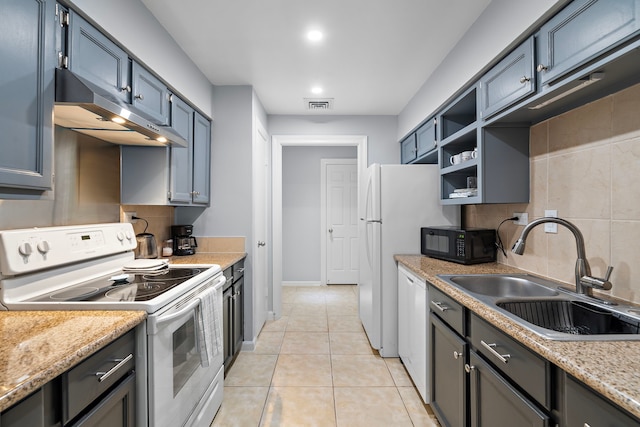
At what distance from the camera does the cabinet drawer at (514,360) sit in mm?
918

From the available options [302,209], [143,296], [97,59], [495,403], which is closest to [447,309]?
[495,403]

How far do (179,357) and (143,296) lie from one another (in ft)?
1.16

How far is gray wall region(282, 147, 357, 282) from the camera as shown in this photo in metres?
5.18

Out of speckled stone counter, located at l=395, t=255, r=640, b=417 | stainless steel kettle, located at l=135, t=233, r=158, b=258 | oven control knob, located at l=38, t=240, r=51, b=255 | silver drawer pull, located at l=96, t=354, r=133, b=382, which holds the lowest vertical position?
silver drawer pull, located at l=96, t=354, r=133, b=382

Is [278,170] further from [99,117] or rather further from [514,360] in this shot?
[514,360]

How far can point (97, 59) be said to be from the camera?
4.81ft

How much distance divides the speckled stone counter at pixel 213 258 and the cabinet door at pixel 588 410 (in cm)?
189

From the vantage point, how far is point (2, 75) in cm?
99

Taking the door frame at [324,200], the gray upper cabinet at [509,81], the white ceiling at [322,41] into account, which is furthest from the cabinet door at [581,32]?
the door frame at [324,200]

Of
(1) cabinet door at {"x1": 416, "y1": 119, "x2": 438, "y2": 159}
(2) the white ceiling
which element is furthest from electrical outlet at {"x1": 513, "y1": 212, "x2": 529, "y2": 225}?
(2) the white ceiling

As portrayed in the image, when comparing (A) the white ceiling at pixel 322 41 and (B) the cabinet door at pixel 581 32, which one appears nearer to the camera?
(B) the cabinet door at pixel 581 32

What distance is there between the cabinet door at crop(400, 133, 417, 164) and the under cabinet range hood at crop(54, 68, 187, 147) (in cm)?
224

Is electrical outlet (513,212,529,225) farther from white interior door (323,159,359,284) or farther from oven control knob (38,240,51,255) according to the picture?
white interior door (323,159,359,284)

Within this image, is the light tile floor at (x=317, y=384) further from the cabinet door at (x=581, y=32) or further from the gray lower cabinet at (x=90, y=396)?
the cabinet door at (x=581, y=32)
